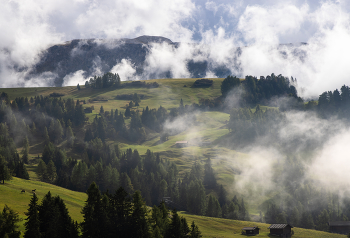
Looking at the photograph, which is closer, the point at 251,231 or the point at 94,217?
the point at 94,217

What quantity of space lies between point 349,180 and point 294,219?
215 feet

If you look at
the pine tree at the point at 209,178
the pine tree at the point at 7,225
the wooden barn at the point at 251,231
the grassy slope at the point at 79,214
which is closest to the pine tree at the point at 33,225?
the pine tree at the point at 7,225

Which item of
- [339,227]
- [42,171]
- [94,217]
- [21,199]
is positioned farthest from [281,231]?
[42,171]

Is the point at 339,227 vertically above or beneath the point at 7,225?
beneath

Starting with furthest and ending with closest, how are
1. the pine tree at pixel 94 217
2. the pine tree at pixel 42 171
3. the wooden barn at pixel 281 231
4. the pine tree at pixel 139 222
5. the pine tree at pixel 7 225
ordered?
1. the pine tree at pixel 42 171
2. the wooden barn at pixel 281 231
3. the pine tree at pixel 139 222
4. the pine tree at pixel 94 217
5. the pine tree at pixel 7 225

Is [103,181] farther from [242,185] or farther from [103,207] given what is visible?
[103,207]

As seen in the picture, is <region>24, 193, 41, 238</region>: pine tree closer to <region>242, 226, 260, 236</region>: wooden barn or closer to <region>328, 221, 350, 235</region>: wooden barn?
<region>242, 226, 260, 236</region>: wooden barn

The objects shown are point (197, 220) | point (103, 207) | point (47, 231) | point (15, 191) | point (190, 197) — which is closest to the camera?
point (47, 231)

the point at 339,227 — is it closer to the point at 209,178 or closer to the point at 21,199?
the point at 209,178

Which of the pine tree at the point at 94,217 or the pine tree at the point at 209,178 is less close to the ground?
the pine tree at the point at 94,217

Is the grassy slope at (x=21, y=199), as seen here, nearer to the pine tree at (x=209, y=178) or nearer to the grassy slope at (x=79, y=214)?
the grassy slope at (x=79, y=214)

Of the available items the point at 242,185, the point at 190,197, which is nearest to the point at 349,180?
the point at 242,185

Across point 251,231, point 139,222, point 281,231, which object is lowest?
point 251,231

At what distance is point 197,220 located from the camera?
407 feet
